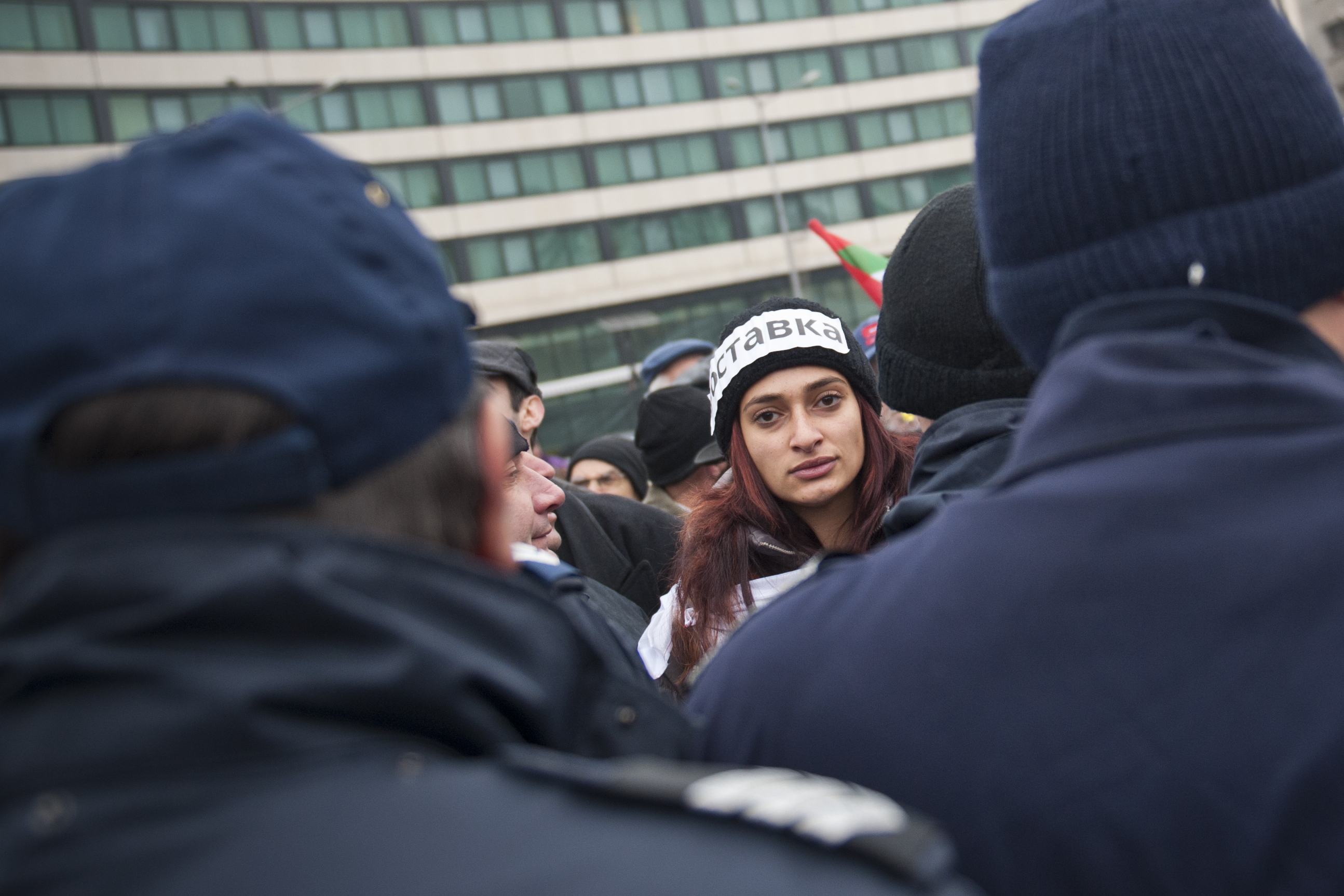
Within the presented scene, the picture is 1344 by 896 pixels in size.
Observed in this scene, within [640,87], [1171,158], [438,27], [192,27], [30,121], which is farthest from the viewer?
[640,87]

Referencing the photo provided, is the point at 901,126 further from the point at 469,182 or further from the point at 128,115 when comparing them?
the point at 128,115

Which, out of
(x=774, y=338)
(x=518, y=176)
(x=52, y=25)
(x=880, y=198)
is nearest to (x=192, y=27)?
(x=52, y=25)

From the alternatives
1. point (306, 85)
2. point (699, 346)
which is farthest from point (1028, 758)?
point (306, 85)

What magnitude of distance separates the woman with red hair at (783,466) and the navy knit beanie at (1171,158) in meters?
2.28

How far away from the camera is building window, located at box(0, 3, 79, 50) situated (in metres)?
30.6

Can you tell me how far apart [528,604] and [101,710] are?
36 cm

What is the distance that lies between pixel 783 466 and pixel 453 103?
33.9 meters

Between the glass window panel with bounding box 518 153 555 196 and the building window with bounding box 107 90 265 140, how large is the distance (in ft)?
24.9

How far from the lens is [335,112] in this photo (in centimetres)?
3384

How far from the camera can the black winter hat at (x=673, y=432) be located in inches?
232

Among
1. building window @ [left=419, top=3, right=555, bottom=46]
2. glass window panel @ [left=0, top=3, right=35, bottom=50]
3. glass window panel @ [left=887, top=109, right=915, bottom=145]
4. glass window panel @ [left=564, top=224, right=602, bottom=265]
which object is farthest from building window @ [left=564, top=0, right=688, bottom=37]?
glass window panel @ [left=0, top=3, right=35, bottom=50]

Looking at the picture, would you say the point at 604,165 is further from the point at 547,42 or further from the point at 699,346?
the point at 699,346

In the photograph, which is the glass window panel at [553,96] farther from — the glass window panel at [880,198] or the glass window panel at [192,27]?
the glass window panel at [880,198]

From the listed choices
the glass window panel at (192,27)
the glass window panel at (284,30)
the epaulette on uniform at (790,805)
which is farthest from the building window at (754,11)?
the epaulette on uniform at (790,805)
